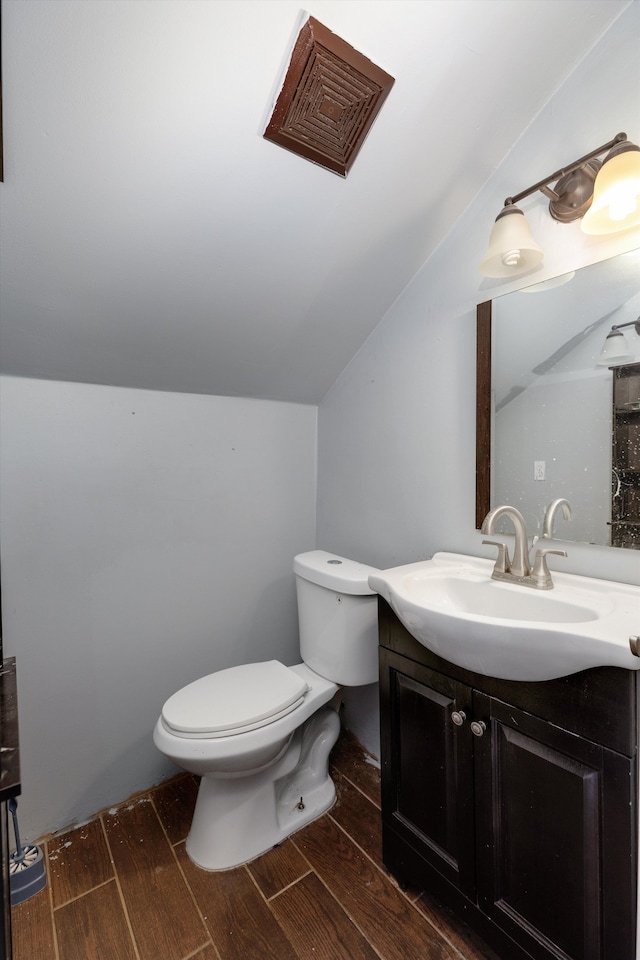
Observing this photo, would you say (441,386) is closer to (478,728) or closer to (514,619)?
(514,619)

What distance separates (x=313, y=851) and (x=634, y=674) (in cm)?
113

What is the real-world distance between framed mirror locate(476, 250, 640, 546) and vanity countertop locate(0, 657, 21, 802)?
1131mm

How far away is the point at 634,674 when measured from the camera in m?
0.70

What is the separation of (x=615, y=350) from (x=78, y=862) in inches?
80.2

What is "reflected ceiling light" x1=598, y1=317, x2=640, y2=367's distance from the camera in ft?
3.18

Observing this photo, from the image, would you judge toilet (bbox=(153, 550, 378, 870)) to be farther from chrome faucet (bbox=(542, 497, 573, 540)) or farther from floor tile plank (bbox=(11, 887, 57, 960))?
chrome faucet (bbox=(542, 497, 573, 540))

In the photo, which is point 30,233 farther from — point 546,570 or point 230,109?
point 546,570

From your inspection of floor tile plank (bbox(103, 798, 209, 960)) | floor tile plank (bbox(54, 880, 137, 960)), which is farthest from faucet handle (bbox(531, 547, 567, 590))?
floor tile plank (bbox(54, 880, 137, 960))

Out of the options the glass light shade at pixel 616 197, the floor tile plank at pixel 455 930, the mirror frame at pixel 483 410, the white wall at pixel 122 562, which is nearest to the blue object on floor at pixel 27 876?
the white wall at pixel 122 562

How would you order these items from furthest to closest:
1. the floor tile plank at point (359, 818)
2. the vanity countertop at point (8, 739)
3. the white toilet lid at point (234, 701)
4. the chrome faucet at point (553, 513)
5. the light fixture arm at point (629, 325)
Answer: the floor tile plank at point (359, 818)
the white toilet lid at point (234, 701)
the chrome faucet at point (553, 513)
the light fixture arm at point (629, 325)
the vanity countertop at point (8, 739)

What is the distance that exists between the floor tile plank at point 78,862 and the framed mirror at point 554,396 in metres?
1.51

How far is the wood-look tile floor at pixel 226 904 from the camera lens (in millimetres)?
1028

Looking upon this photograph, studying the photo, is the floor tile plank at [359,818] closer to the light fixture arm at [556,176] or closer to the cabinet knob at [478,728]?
the cabinet knob at [478,728]

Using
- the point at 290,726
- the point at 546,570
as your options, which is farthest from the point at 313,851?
the point at 546,570
